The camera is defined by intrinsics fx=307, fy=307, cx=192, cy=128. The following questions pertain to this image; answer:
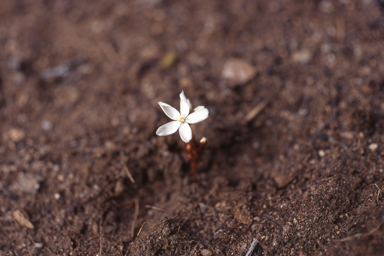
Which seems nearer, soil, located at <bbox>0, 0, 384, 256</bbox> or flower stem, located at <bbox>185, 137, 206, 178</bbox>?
soil, located at <bbox>0, 0, 384, 256</bbox>

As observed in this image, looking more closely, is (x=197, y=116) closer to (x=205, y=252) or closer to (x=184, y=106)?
(x=184, y=106)

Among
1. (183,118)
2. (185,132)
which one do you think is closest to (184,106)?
(183,118)

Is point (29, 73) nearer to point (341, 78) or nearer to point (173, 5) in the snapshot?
point (173, 5)

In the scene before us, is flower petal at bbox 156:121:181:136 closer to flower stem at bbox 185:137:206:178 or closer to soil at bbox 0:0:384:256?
flower stem at bbox 185:137:206:178

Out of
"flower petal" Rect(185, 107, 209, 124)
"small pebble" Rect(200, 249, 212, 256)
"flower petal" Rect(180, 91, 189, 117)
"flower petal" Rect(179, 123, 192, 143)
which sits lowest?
"small pebble" Rect(200, 249, 212, 256)

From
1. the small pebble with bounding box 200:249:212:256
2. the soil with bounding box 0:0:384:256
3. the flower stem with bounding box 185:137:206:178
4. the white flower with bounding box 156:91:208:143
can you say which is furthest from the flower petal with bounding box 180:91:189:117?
the small pebble with bounding box 200:249:212:256

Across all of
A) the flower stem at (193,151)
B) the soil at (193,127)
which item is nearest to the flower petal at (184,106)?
the flower stem at (193,151)
